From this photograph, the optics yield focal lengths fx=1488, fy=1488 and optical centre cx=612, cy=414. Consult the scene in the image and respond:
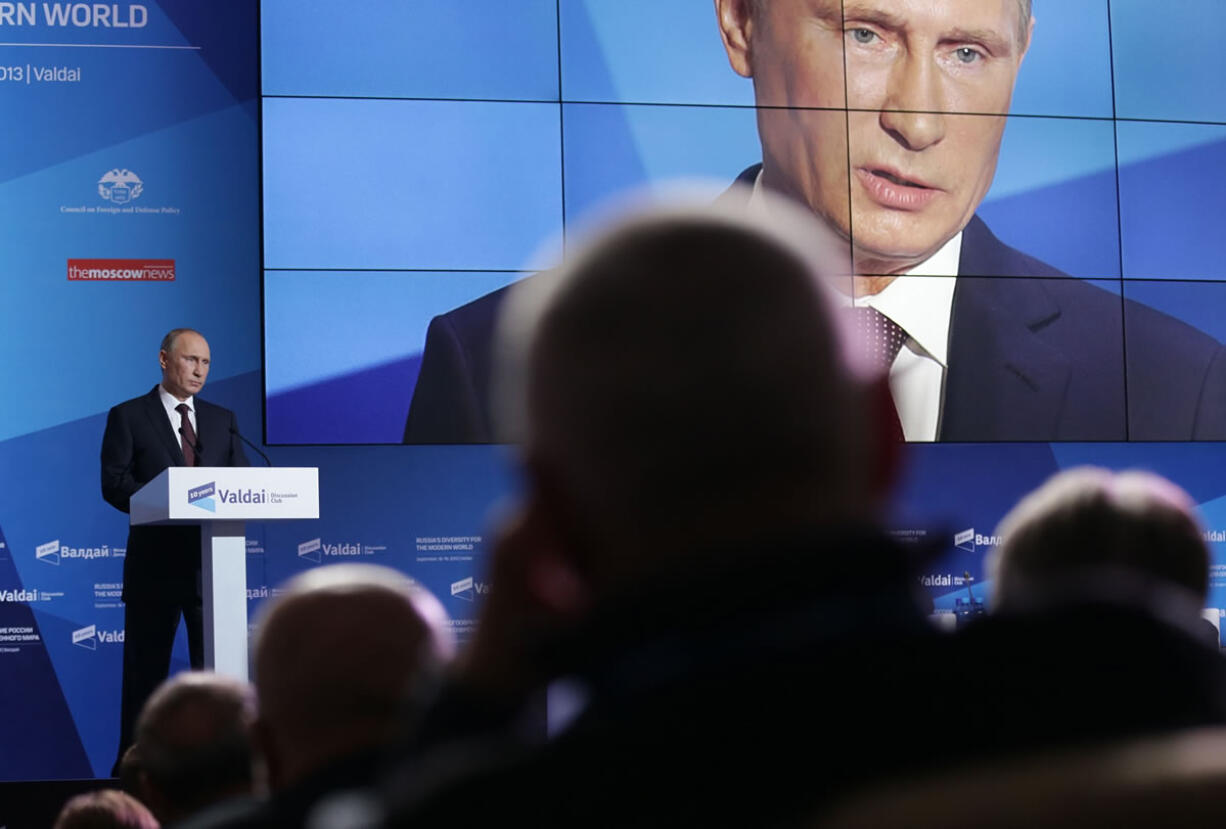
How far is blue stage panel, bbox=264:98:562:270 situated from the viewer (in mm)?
7793

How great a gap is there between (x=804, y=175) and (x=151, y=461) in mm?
3735

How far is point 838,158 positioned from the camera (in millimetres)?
8102

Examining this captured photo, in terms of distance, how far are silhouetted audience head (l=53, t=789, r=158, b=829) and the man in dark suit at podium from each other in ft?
14.6

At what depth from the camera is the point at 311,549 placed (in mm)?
8055

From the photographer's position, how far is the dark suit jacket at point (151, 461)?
6750 mm

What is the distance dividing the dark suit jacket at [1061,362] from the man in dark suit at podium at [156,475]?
3.10 m

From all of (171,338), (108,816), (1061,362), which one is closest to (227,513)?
(171,338)

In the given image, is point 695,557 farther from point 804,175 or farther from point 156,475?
point 804,175

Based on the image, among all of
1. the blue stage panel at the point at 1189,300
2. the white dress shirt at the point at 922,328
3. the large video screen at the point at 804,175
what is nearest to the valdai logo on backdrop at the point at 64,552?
the large video screen at the point at 804,175

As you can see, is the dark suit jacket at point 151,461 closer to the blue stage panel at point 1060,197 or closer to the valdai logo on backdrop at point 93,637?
the valdai logo on backdrop at point 93,637

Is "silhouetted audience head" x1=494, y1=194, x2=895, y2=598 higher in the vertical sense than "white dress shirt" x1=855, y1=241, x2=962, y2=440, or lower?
lower

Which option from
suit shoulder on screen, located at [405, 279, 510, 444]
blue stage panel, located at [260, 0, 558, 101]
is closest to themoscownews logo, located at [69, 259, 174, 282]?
blue stage panel, located at [260, 0, 558, 101]

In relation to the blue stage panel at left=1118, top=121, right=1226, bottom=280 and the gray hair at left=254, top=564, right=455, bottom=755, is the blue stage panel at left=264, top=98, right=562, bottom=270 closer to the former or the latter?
the blue stage panel at left=1118, top=121, right=1226, bottom=280

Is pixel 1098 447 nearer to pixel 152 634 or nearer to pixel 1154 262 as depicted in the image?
pixel 1154 262
